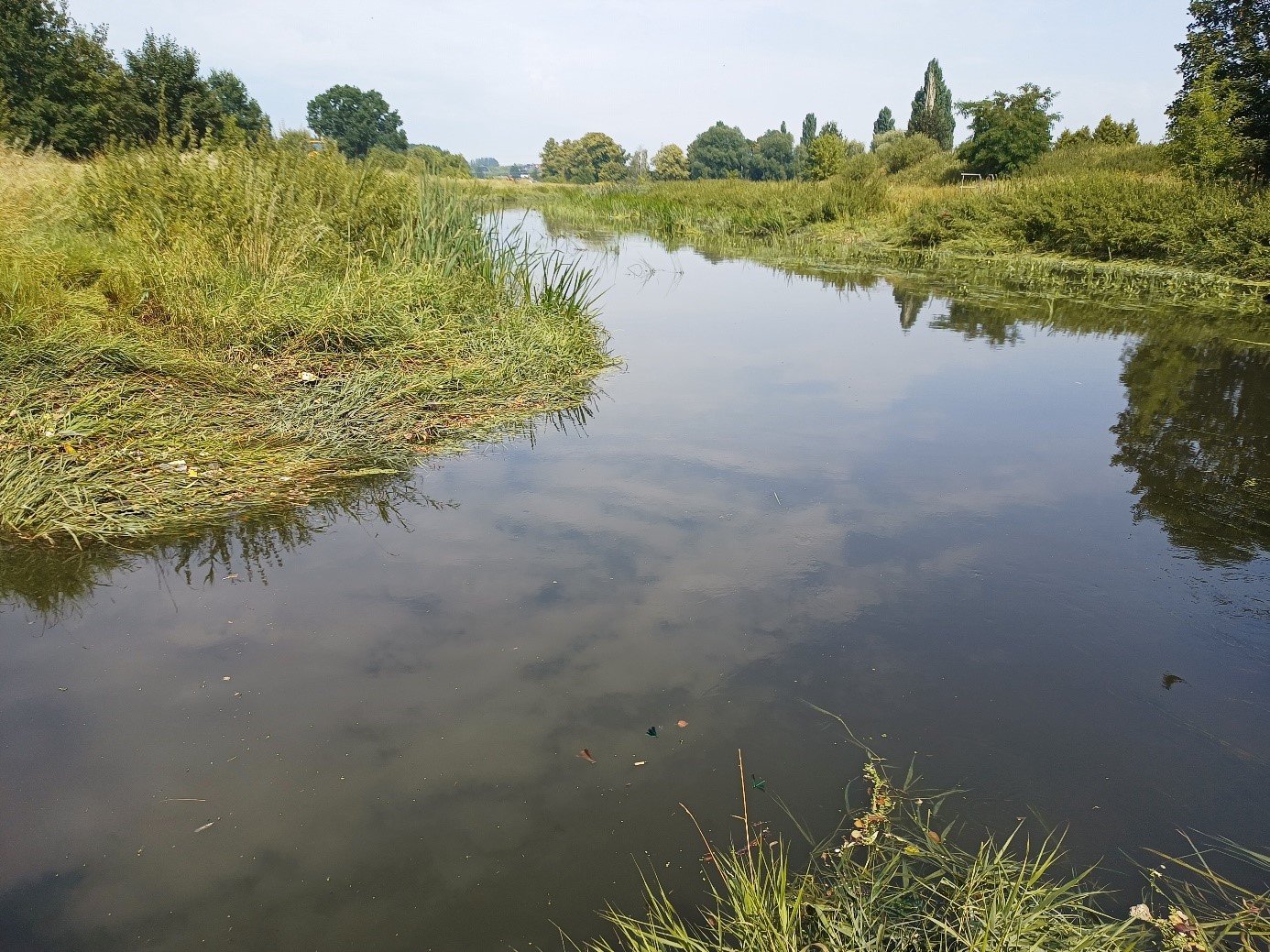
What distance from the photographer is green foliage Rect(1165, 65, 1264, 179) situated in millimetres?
14469

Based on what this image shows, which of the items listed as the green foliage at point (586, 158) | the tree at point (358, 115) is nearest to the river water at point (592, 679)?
the tree at point (358, 115)

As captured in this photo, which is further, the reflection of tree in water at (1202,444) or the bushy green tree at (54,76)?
the bushy green tree at (54,76)

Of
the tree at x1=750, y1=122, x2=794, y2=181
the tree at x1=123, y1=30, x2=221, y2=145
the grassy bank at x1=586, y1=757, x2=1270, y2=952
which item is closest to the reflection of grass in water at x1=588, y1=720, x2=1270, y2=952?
the grassy bank at x1=586, y1=757, x2=1270, y2=952

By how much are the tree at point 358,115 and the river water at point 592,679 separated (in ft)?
192

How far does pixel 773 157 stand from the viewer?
97.2 meters

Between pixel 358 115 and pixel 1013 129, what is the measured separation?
4722cm

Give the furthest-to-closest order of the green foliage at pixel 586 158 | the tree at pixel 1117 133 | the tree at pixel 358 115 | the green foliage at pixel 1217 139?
the green foliage at pixel 586 158 → the tree at pixel 358 115 → the tree at pixel 1117 133 → the green foliage at pixel 1217 139

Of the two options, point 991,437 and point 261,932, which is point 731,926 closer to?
point 261,932

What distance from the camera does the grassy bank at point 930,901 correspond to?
71.1 inches

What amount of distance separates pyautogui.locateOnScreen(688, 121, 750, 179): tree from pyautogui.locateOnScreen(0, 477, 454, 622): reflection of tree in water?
93833mm

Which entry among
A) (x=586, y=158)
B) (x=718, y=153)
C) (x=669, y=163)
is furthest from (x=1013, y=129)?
(x=718, y=153)

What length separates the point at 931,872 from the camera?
2.09m

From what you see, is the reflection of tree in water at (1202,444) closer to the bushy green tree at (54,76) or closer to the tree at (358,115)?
the bushy green tree at (54,76)

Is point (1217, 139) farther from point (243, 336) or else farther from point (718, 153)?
point (718, 153)
